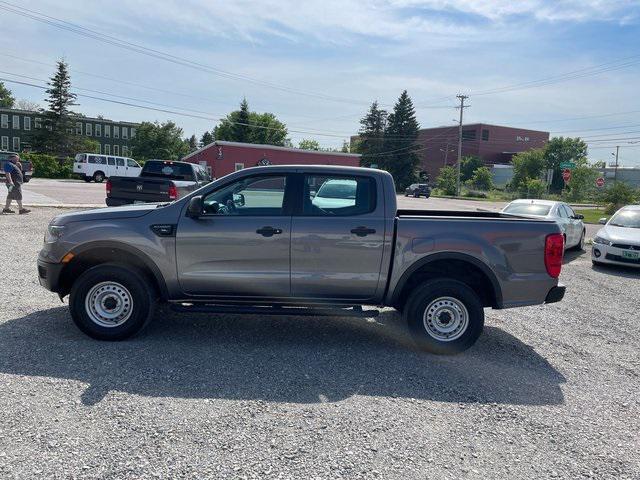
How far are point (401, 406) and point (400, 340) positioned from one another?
1.66 m

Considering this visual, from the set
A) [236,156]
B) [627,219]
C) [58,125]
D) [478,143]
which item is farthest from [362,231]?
[478,143]

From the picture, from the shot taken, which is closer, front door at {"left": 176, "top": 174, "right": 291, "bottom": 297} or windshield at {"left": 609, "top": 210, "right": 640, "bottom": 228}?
front door at {"left": 176, "top": 174, "right": 291, "bottom": 297}

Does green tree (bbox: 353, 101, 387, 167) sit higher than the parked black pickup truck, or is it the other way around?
green tree (bbox: 353, 101, 387, 167)

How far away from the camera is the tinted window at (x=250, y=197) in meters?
5.27

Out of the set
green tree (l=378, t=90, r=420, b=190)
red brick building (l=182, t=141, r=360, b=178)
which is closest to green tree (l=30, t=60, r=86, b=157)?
red brick building (l=182, t=141, r=360, b=178)

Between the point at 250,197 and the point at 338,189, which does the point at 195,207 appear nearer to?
the point at 250,197

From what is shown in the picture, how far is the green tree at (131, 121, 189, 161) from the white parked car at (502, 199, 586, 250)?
68.3 metres

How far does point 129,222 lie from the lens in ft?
17.0

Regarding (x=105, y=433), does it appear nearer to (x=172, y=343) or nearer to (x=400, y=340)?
(x=172, y=343)

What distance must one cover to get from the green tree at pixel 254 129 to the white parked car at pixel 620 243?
67719 millimetres

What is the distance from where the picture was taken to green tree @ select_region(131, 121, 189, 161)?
249 ft

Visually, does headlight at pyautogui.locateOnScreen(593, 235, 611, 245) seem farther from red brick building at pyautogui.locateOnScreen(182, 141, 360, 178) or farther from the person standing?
red brick building at pyautogui.locateOnScreen(182, 141, 360, 178)

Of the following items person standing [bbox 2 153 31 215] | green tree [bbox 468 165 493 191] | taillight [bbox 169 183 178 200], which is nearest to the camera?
taillight [bbox 169 183 178 200]

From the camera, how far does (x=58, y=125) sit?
5444cm
